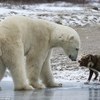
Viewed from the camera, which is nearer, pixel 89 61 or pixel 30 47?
pixel 30 47

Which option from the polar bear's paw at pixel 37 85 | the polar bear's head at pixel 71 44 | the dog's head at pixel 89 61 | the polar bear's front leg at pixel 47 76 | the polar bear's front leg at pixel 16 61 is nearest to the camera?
the polar bear's front leg at pixel 16 61

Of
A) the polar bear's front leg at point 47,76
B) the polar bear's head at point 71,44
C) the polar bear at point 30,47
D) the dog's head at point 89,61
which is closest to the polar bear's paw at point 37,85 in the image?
the polar bear at point 30,47

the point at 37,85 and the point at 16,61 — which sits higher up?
the point at 16,61

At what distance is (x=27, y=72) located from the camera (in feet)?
32.2

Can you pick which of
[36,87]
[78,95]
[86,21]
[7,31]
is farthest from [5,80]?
[86,21]

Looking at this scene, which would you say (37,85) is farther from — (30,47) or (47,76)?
(30,47)

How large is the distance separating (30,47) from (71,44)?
856 millimetres

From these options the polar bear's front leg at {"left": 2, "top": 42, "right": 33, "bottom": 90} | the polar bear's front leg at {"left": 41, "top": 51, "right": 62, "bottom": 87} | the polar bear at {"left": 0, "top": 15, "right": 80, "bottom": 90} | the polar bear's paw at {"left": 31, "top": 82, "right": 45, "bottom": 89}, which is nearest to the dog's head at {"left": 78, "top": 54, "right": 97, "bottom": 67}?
the polar bear at {"left": 0, "top": 15, "right": 80, "bottom": 90}

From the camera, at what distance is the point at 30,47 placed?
9711 millimetres

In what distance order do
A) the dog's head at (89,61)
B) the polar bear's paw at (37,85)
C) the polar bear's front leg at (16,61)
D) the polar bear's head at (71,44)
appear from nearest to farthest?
the polar bear's front leg at (16,61) < the polar bear's paw at (37,85) < the polar bear's head at (71,44) < the dog's head at (89,61)

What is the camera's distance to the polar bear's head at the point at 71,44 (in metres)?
10.0

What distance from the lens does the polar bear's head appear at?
394 inches

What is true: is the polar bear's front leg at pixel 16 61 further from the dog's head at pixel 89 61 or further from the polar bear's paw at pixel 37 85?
the dog's head at pixel 89 61

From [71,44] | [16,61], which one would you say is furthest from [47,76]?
[16,61]
